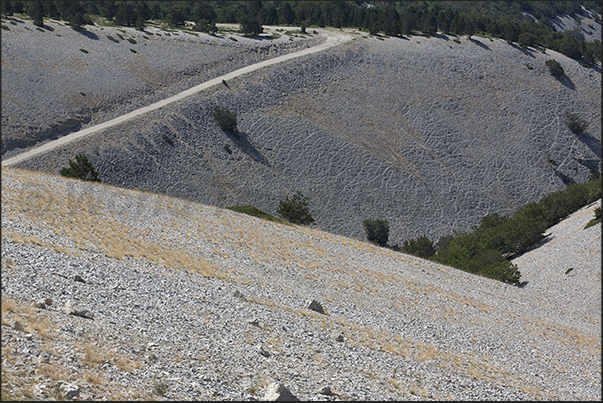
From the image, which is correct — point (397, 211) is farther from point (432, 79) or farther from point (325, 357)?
point (325, 357)

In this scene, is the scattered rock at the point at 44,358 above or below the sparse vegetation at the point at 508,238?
above

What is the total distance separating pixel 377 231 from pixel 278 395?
47658 mm

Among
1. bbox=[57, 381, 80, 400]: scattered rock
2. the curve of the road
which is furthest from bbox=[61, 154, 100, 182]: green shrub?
bbox=[57, 381, 80, 400]: scattered rock

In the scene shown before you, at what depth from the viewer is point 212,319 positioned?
16.4 m

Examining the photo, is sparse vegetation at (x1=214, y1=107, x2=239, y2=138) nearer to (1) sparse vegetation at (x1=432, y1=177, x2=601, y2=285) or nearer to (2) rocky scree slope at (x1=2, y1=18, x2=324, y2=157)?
(2) rocky scree slope at (x1=2, y1=18, x2=324, y2=157)

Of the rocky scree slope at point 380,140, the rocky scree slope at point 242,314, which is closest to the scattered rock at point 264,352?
the rocky scree slope at point 242,314

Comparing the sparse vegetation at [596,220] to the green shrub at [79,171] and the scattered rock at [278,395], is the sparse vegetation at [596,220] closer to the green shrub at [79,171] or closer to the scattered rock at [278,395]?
the scattered rock at [278,395]

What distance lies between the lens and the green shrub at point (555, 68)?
98.3 meters

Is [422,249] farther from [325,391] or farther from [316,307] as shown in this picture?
[325,391]

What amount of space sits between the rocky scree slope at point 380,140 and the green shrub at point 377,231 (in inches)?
82.3

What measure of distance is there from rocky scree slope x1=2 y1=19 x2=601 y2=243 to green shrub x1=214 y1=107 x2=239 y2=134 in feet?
3.25

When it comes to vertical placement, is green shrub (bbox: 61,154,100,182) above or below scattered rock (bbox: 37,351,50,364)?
below

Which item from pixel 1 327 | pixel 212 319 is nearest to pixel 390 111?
pixel 212 319

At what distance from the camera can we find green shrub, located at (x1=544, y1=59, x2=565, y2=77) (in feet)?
323
